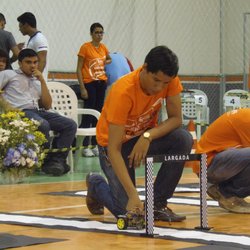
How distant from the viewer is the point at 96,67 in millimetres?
10945

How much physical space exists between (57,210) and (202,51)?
937cm

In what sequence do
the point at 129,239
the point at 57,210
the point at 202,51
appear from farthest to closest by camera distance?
the point at 202,51
the point at 57,210
the point at 129,239

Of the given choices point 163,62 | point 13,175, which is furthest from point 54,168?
point 163,62

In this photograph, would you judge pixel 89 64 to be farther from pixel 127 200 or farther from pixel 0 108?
pixel 127 200

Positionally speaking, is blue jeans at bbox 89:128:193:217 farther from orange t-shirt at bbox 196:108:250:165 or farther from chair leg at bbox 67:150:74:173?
chair leg at bbox 67:150:74:173

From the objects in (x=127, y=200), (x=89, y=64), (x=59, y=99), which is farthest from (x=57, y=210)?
(x=89, y=64)

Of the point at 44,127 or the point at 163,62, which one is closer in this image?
the point at 163,62

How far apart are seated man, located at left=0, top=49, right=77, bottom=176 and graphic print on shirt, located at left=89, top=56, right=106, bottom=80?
2257 millimetres

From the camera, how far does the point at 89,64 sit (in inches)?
430

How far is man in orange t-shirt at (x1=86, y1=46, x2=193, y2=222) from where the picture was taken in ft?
14.8

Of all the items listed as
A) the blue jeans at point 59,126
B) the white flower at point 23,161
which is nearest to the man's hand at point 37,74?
the blue jeans at point 59,126

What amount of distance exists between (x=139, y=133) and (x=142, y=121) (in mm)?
82

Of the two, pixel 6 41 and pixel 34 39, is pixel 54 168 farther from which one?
pixel 6 41

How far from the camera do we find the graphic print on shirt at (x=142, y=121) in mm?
4746
